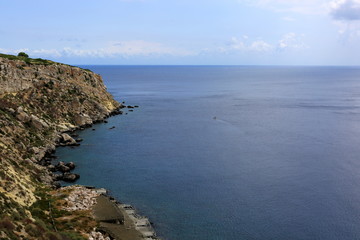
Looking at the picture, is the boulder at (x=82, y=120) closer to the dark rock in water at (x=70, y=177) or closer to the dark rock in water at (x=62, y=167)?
the dark rock in water at (x=62, y=167)

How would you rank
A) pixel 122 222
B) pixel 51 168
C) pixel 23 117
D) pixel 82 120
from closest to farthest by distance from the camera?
pixel 122 222 → pixel 51 168 → pixel 23 117 → pixel 82 120

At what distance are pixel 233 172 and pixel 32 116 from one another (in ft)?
204

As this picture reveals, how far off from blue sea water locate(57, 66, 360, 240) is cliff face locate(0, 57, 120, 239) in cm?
834

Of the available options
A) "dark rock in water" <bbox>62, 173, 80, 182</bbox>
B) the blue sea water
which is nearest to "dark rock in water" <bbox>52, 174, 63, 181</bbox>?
"dark rock in water" <bbox>62, 173, 80, 182</bbox>

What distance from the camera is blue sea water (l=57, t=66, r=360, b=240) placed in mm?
54406

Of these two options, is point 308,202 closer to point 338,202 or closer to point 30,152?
point 338,202

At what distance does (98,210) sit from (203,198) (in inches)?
776

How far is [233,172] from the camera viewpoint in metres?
76.8

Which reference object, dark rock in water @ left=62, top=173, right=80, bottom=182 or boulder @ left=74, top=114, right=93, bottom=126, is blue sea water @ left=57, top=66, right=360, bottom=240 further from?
boulder @ left=74, top=114, right=93, bottom=126

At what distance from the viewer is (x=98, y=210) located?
54.8 m

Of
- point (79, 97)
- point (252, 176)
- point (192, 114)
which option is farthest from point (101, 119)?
point (252, 176)

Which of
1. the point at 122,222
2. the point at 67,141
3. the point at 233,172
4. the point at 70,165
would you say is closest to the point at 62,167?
the point at 70,165

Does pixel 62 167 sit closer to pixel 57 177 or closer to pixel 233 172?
pixel 57 177

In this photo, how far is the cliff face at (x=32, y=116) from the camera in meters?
51.3
